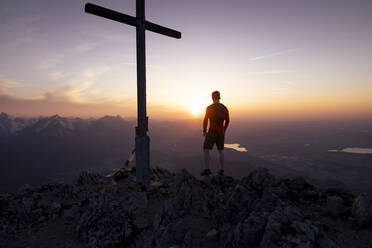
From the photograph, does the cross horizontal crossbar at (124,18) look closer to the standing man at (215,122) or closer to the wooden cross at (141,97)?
the wooden cross at (141,97)

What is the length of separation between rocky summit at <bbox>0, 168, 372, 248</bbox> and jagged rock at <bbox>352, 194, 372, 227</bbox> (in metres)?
0.02

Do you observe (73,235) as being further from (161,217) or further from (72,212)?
(161,217)

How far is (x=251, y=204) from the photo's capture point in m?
4.63

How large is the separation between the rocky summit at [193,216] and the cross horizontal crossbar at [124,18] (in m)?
5.53

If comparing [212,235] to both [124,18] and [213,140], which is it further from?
[124,18]

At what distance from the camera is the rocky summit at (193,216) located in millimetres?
3467

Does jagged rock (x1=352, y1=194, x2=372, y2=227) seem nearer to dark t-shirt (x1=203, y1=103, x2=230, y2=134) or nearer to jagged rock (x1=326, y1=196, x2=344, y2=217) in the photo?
jagged rock (x1=326, y1=196, x2=344, y2=217)

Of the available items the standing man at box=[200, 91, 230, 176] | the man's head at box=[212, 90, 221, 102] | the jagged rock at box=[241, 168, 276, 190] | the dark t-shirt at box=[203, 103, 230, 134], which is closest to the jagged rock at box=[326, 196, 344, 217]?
the jagged rock at box=[241, 168, 276, 190]

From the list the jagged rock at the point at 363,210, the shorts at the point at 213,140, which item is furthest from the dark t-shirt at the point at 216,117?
the jagged rock at the point at 363,210

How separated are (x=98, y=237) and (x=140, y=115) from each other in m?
3.83

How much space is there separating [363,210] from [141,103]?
6.58 m

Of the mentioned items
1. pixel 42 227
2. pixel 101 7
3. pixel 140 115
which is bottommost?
pixel 42 227

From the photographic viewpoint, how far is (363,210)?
4043 millimetres

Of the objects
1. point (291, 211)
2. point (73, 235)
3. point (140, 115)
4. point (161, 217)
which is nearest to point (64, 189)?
point (73, 235)
